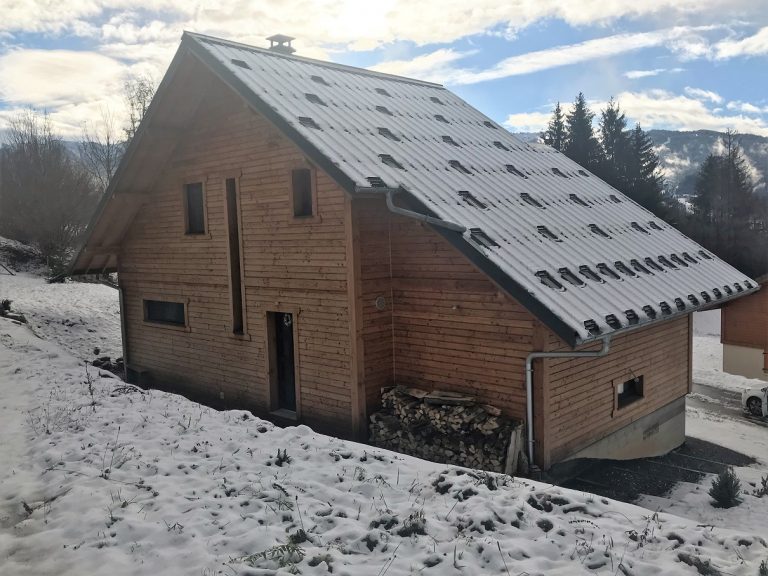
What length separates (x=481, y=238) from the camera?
979 centimetres

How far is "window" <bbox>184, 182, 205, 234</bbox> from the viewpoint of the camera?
47.5ft

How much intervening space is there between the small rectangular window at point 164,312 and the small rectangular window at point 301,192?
4972mm

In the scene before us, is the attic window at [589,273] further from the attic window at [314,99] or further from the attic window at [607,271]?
the attic window at [314,99]

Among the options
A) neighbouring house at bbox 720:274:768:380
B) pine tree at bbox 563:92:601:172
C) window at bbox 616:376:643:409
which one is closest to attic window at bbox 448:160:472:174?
window at bbox 616:376:643:409

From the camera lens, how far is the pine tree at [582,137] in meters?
47.7

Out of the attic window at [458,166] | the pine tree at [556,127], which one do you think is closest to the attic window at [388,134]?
the attic window at [458,166]

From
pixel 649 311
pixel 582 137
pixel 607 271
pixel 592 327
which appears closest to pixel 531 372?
pixel 592 327

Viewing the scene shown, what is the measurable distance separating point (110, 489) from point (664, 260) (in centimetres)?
1105

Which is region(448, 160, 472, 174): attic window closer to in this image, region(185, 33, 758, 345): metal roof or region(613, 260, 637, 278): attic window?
region(185, 33, 758, 345): metal roof

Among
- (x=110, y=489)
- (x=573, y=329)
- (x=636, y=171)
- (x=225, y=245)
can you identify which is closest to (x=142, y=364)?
(x=225, y=245)

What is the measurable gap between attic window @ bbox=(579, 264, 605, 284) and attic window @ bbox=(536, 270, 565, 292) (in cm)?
101

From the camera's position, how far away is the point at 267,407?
12.9m

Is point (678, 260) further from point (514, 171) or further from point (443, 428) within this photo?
point (443, 428)

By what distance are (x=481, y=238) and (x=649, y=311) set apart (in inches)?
122
